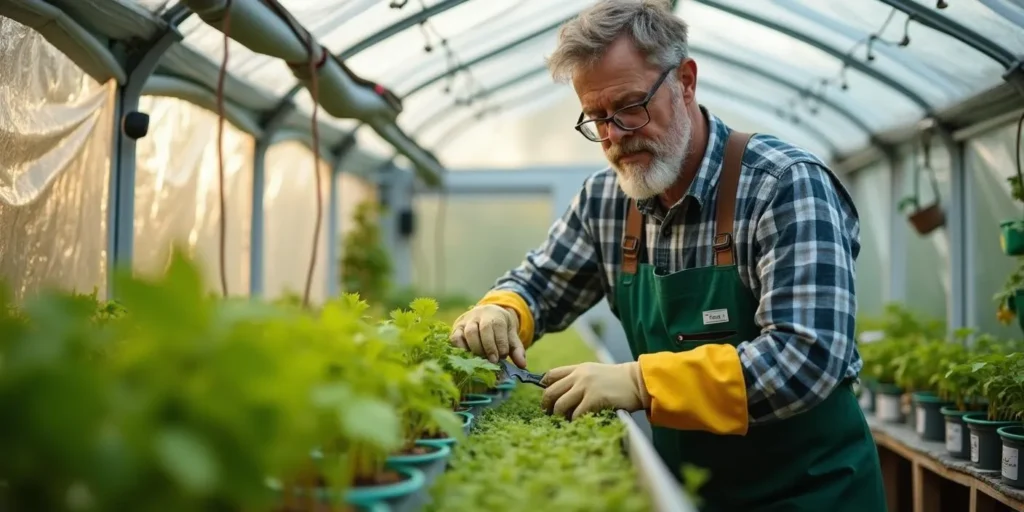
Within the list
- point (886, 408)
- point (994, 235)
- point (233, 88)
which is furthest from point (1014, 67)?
point (233, 88)

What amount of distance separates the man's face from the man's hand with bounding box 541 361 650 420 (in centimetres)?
60

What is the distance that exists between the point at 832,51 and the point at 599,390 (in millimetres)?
3968

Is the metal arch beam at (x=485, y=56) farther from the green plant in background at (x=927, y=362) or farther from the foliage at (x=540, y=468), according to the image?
the foliage at (x=540, y=468)

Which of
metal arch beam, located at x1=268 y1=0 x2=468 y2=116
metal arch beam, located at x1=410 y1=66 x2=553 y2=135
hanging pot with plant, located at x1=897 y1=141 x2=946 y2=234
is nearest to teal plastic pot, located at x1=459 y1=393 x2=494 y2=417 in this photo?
metal arch beam, located at x1=268 y1=0 x2=468 y2=116

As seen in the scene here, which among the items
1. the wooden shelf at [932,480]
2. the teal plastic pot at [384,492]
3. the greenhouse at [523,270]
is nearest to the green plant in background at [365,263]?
the greenhouse at [523,270]

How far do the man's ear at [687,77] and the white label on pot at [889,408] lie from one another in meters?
3.13

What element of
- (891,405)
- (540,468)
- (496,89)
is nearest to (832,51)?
(891,405)

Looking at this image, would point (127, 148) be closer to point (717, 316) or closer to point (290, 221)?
point (717, 316)

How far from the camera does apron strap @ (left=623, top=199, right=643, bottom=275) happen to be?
8.36 feet

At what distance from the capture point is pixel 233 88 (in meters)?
4.38

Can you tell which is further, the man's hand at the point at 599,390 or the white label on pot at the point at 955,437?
the white label on pot at the point at 955,437

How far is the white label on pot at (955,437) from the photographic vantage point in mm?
3520

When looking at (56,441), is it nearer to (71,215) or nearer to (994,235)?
(71,215)

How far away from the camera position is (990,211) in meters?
4.86
